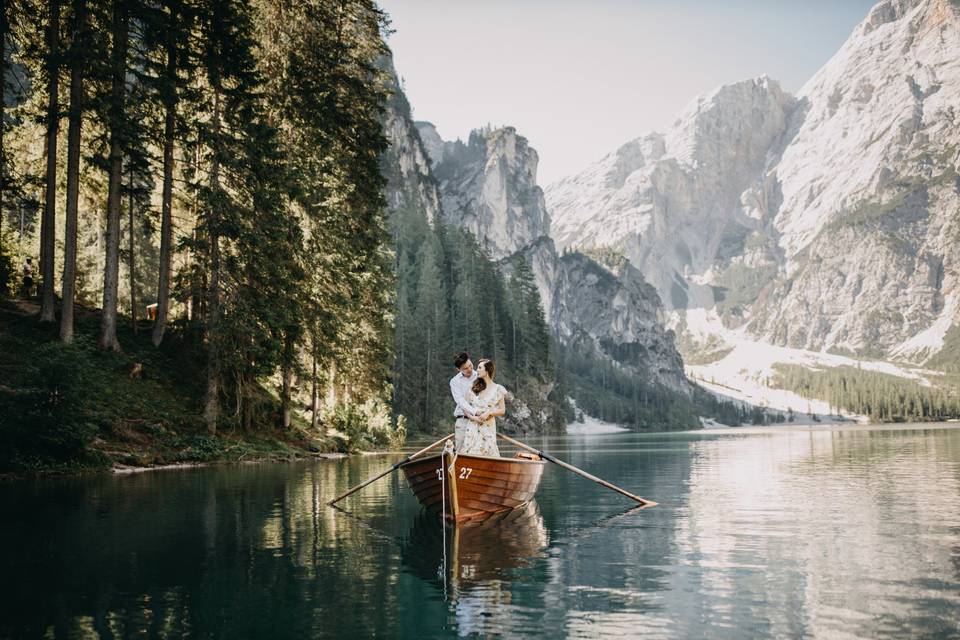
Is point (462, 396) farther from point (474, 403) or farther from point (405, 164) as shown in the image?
point (405, 164)

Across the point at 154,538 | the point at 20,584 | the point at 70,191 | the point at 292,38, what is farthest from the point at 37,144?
the point at 20,584

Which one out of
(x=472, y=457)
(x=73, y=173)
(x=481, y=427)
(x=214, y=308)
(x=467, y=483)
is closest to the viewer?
(x=472, y=457)

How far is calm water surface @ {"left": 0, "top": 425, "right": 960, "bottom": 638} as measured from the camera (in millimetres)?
8039

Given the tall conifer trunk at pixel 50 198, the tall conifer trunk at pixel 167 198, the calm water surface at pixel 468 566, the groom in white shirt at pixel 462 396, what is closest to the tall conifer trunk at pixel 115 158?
the tall conifer trunk at pixel 167 198

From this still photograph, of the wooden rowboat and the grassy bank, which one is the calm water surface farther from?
the grassy bank

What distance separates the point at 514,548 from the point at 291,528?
4.57 m

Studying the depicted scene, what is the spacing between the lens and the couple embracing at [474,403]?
1596cm

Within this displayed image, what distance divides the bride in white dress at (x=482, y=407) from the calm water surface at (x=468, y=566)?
1.68m

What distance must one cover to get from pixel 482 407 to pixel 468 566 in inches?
204

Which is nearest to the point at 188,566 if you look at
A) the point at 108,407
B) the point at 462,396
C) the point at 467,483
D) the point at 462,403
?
the point at 467,483

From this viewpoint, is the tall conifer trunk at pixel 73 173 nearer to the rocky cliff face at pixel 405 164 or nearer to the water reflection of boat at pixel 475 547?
the water reflection of boat at pixel 475 547

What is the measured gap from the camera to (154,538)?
43.6 ft

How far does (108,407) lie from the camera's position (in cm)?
2669

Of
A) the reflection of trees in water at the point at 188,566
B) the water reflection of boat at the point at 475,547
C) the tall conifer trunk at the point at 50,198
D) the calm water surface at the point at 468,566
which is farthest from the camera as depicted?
the tall conifer trunk at the point at 50,198
